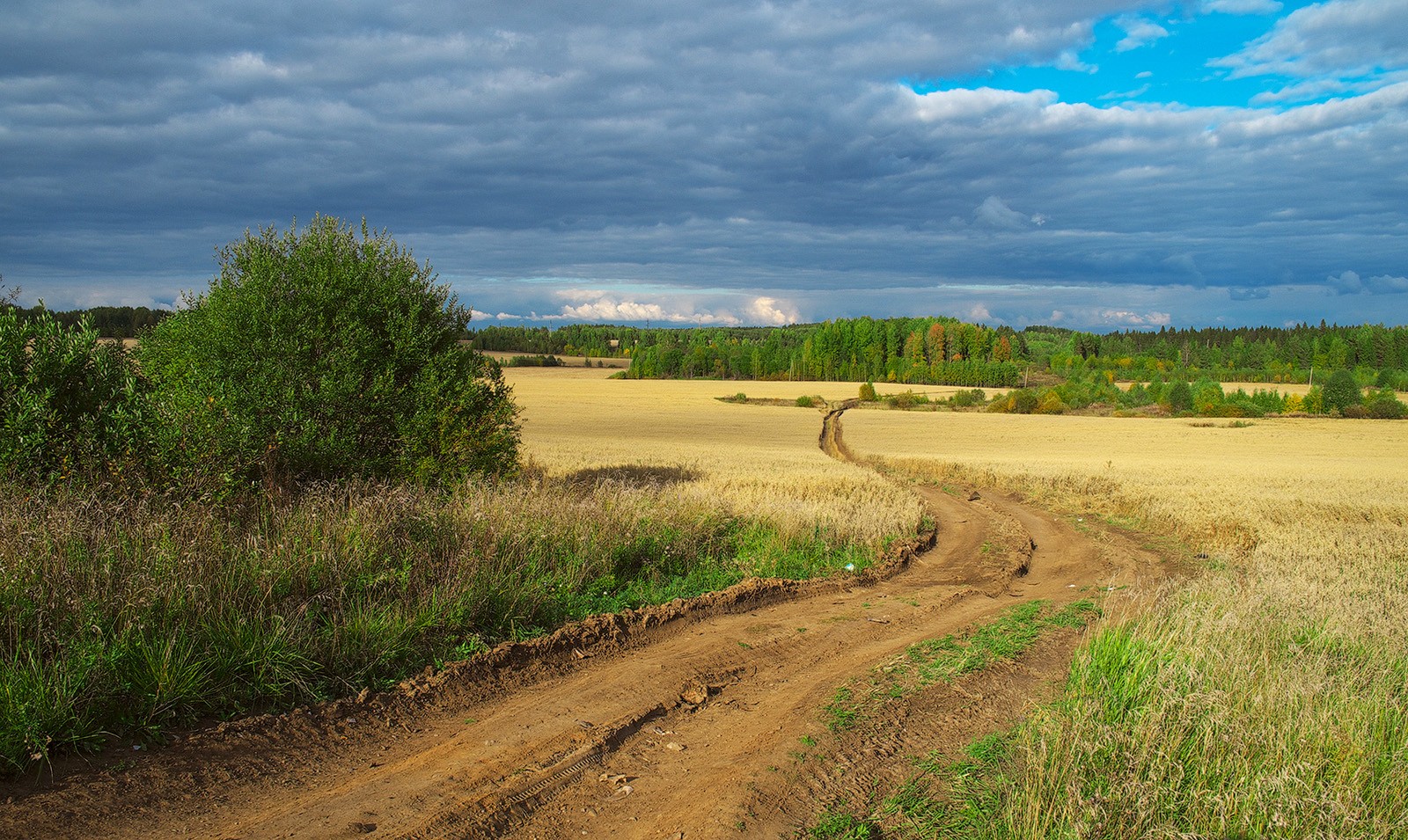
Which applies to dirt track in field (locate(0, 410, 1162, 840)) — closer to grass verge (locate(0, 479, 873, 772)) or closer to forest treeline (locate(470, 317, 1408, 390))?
grass verge (locate(0, 479, 873, 772))

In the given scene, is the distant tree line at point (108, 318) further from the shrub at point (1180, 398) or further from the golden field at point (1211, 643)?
the shrub at point (1180, 398)

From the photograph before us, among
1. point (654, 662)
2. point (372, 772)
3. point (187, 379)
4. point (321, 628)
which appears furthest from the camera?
point (187, 379)

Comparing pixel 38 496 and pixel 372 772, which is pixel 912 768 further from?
pixel 38 496

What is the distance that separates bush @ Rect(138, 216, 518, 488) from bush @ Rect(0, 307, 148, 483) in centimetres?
88

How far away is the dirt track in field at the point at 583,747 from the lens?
436cm

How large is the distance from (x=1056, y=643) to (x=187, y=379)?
Answer: 13290 mm

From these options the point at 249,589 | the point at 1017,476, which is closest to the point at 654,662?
the point at 249,589

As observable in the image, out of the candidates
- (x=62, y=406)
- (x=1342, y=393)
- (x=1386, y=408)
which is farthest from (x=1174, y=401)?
(x=62, y=406)

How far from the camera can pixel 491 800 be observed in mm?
4586

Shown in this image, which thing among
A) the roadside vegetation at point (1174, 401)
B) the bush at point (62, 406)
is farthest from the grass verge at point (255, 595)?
the roadside vegetation at point (1174, 401)

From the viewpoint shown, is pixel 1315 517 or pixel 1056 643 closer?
pixel 1056 643

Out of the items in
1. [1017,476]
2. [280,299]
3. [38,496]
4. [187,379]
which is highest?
[280,299]

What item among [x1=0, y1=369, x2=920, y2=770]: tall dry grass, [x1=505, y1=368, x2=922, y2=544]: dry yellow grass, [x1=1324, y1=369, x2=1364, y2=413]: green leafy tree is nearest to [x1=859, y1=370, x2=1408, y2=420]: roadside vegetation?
[x1=1324, y1=369, x2=1364, y2=413]: green leafy tree

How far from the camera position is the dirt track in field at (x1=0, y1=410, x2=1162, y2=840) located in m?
4.36
